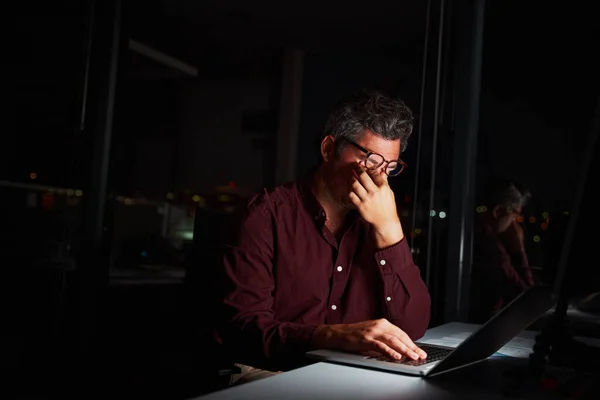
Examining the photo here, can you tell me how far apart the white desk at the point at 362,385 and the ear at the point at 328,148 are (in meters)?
0.86

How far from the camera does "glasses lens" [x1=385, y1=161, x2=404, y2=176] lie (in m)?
1.85

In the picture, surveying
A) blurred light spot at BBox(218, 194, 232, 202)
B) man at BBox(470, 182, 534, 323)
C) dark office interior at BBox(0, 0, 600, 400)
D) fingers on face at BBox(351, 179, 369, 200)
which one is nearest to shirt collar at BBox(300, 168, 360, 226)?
fingers on face at BBox(351, 179, 369, 200)

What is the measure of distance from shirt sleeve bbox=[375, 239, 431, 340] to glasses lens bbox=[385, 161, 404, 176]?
0.22 metres

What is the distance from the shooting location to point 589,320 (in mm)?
2059

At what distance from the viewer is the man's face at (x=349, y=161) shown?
72.8 inches

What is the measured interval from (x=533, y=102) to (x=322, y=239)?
1361 mm

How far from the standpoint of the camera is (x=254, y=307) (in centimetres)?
158

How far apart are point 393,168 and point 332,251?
0.30m

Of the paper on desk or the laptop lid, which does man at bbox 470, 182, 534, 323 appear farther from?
the laptop lid

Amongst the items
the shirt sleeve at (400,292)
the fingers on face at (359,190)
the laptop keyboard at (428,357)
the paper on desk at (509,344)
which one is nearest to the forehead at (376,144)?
the fingers on face at (359,190)

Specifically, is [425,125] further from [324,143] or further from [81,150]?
[81,150]

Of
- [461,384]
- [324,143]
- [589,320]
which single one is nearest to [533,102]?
[589,320]

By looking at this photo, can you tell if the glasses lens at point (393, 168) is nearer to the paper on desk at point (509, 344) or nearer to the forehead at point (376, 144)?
the forehead at point (376, 144)

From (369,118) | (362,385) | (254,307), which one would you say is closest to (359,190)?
(369,118)
